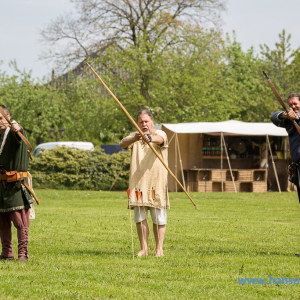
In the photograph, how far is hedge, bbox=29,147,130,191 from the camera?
20.3 meters

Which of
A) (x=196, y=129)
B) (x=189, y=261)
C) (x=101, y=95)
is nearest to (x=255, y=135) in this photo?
(x=196, y=129)

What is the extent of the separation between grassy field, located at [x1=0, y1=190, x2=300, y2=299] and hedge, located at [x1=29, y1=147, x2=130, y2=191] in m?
8.68

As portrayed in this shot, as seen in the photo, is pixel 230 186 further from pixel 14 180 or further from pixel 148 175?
pixel 14 180

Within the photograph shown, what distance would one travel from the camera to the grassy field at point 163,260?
4.55 metres

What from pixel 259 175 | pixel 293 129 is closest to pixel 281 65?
pixel 259 175

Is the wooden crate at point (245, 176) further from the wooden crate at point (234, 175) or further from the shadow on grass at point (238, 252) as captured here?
the shadow on grass at point (238, 252)

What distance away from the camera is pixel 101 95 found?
35625mm

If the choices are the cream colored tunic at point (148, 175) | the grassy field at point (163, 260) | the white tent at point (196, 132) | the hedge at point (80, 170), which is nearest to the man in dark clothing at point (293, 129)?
the grassy field at point (163, 260)

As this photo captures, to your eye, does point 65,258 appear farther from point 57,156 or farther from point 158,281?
point 57,156

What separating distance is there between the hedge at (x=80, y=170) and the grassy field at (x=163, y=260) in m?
8.68

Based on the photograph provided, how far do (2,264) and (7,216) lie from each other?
61cm

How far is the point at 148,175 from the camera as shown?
6.19 m

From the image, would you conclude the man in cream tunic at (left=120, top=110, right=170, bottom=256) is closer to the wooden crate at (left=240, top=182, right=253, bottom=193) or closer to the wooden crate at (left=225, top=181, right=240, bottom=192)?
the wooden crate at (left=225, top=181, right=240, bottom=192)

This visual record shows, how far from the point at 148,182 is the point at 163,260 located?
36.6 inches
